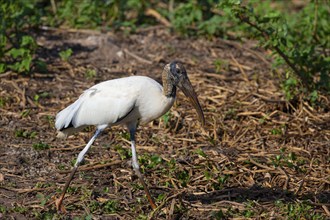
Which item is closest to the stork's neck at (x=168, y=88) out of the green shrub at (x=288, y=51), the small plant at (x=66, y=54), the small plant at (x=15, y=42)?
the green shrub at (x=288, y=51)

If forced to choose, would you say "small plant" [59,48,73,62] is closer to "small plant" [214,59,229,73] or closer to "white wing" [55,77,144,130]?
"small plant" [214,59,229,73]

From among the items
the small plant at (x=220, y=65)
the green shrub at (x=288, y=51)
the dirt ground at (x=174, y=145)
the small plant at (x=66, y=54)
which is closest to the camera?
the dirt ground at (x=174, y=145)

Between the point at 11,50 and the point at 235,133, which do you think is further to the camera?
the point at 11,50

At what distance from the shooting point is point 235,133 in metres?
7.88

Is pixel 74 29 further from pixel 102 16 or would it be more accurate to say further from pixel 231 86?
pixel 231 86

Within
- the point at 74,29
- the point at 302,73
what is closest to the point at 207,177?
the point at 302,73

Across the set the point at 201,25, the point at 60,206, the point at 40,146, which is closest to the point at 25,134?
the point at 40,146

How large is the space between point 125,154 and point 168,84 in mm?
1425

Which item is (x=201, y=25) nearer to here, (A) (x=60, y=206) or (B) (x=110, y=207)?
(B) (x=110, y=207)

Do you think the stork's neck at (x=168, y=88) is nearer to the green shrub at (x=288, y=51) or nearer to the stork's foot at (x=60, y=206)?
the stork's foot at (x=60, y=206)

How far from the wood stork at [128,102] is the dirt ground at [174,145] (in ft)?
1.33

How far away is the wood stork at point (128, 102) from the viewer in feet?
19.9

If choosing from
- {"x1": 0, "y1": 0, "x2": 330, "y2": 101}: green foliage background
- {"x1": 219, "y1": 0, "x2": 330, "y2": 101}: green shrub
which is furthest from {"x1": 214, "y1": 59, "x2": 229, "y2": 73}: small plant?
{"x1": 219, "y1": 0, "x2": 330, "y2": 101}: green shrub

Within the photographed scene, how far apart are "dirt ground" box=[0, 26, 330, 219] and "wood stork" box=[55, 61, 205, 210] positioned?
406 mm
